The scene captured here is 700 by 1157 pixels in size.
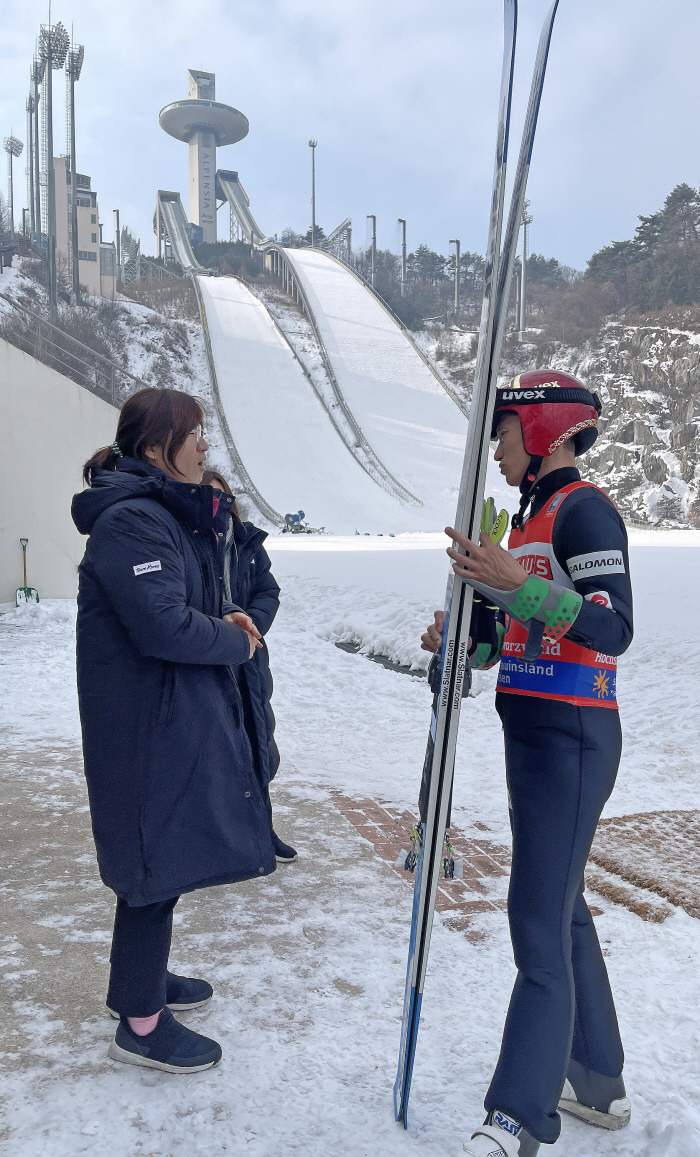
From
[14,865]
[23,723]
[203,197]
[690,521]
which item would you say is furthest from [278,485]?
[203,197]

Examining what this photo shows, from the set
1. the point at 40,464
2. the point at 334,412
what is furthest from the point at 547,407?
the point at 334,412

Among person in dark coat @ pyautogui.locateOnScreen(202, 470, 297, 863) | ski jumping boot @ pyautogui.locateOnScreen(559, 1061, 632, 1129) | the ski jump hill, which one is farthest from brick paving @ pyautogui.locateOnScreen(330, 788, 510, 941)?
the ski jump hill

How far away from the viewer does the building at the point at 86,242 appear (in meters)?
50.2

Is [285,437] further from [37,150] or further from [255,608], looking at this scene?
[255,608]

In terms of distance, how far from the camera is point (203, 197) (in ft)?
324

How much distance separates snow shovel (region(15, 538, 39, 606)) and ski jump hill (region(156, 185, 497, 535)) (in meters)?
13.8

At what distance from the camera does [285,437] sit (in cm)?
3284

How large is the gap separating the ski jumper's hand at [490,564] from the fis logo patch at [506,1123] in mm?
1140

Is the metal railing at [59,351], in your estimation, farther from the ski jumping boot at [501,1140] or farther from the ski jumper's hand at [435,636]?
the ski jumping boot at [501,1140]

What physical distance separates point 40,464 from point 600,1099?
37.3 ft

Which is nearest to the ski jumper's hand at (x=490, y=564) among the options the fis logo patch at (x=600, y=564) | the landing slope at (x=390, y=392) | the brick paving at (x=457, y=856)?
the fis logo patch at (x=600, y=564)

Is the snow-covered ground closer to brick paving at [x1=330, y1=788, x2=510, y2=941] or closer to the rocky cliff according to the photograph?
brick paving at [x1=330, y1=788, x2=510, y2=941]

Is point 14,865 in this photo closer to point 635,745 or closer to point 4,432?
point 635,745

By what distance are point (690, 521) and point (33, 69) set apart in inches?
1376
